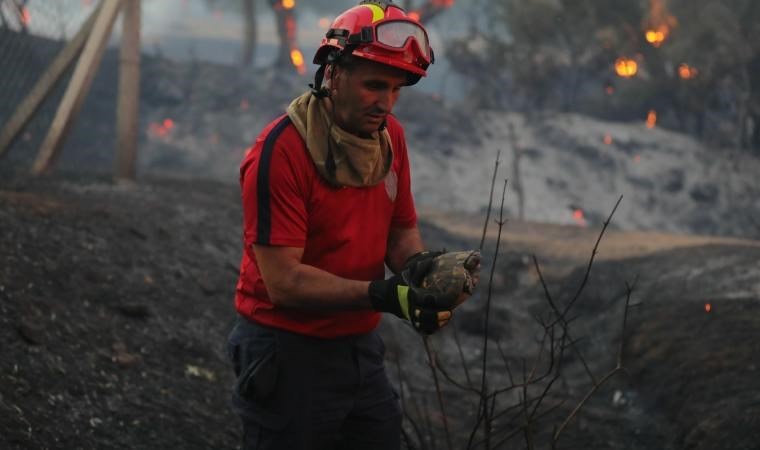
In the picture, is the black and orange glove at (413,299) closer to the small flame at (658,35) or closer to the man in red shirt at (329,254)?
the man in red shirt at (329,254)

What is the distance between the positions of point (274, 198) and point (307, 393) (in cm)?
68

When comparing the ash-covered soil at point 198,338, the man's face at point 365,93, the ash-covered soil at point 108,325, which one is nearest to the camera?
the man's face at point 365,93

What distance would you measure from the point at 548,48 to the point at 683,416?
26290mm

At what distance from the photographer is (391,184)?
9.62 feet

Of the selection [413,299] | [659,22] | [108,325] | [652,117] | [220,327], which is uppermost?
[413,299]

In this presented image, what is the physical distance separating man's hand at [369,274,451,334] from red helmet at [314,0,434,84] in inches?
28.1

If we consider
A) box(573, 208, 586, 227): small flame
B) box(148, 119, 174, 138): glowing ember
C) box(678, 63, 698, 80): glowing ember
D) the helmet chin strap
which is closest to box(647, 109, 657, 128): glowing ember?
box(678, 63, 698, 80): glowing ember

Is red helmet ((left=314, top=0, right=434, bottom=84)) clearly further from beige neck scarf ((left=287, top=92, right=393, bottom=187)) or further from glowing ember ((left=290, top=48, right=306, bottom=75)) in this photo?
glowing ember ((left=290, top=48, right=306, bottom=75))

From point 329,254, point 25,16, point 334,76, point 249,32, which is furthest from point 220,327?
point 249,32

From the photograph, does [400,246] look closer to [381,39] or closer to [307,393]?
[307,393]

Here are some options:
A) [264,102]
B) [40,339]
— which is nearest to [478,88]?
[264,102]

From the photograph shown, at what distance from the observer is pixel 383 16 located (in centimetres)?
281

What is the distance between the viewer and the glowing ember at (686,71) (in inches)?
1000

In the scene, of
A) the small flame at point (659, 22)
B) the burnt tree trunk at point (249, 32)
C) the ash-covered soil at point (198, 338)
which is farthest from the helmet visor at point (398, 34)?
the burnt tree trunk at point (249, 32)
